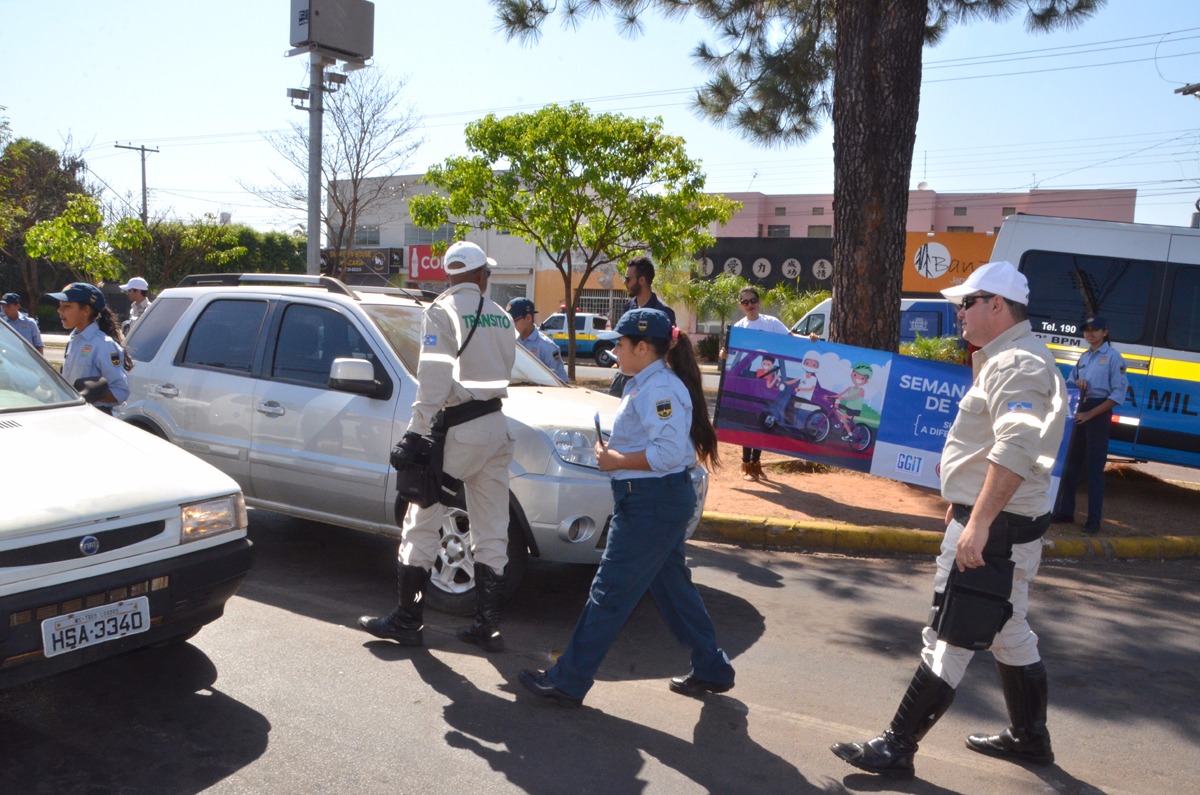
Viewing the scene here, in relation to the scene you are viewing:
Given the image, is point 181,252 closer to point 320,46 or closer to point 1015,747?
point 320,46

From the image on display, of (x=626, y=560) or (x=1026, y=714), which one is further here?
(x=626, y=560)

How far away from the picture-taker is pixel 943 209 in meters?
53.3

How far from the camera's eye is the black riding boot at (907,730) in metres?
3.69

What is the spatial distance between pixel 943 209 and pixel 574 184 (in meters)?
36.5

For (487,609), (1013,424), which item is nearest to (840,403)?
(487,609)

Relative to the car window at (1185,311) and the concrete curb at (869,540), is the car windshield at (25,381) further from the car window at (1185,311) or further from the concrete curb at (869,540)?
the car window at (1185,311)

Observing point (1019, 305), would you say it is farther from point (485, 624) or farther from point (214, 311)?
point (214, 311)

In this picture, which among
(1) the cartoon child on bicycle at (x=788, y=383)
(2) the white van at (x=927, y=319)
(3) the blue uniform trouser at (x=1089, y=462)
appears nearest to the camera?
(3) the blue uniform trouser at (x=1089, y=462)

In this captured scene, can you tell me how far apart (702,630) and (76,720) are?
8.46ft

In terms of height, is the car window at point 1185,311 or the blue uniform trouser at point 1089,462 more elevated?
the car window at point 1185,311

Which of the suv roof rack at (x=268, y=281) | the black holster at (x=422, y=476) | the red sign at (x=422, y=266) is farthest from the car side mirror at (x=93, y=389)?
the red sign at (x=422, y=266)

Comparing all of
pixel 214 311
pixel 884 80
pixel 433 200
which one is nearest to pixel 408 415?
pixel 214 311

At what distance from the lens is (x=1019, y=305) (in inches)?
145

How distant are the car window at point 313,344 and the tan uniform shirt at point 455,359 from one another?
1.29 meters
